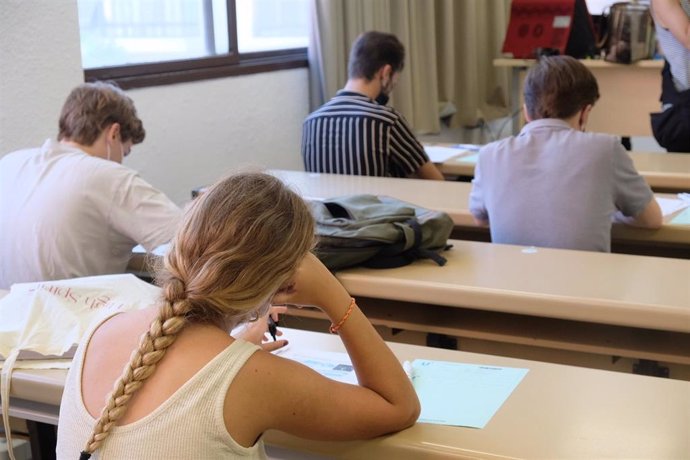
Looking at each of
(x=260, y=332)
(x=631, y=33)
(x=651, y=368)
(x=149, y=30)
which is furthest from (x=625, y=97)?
(x=260, y=332)

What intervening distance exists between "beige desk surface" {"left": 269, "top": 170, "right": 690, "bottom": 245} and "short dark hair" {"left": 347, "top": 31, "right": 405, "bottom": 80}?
46 cm

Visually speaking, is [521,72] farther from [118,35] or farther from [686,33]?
[118,35]

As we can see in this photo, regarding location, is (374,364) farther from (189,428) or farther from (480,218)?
(480,218)

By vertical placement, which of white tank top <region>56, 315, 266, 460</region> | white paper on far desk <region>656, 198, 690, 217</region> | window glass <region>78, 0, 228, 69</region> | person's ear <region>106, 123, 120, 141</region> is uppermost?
window glass <region>78, 0, 228, 69</region>

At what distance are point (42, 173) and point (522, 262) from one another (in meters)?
1.19

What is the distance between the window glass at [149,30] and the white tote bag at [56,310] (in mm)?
2051

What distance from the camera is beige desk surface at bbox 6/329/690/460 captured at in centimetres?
131

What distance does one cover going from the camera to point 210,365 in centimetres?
121

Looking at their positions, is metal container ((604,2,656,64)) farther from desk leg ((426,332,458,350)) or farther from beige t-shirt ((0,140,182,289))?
beige t-shirt ((0,140,182,289))

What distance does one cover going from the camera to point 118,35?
3900 millimetres

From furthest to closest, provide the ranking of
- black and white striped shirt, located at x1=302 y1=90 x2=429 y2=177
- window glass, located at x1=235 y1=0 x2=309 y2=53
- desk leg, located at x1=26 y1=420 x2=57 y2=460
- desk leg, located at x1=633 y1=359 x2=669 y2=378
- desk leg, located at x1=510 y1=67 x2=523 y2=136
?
desk leg, located at x1=510 y1=67 x2=523 y2=136, window glass, located at x1=235 y1=0 x2=309 y2=53, black and white striped shirt, located at x1=302 y1=90 x2=429 y2=177, desk leg, located at x1=633 y1=359 x2=669 y2=378, desk leg, located at x1=26 y1=420 x2=57 y2=460

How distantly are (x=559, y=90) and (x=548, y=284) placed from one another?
2.52 ft

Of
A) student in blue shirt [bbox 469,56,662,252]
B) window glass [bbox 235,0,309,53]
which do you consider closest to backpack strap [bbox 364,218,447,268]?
student in blue shirt [bbox 469,56,662,252]

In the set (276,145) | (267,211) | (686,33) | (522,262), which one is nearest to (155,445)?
(267,211)
